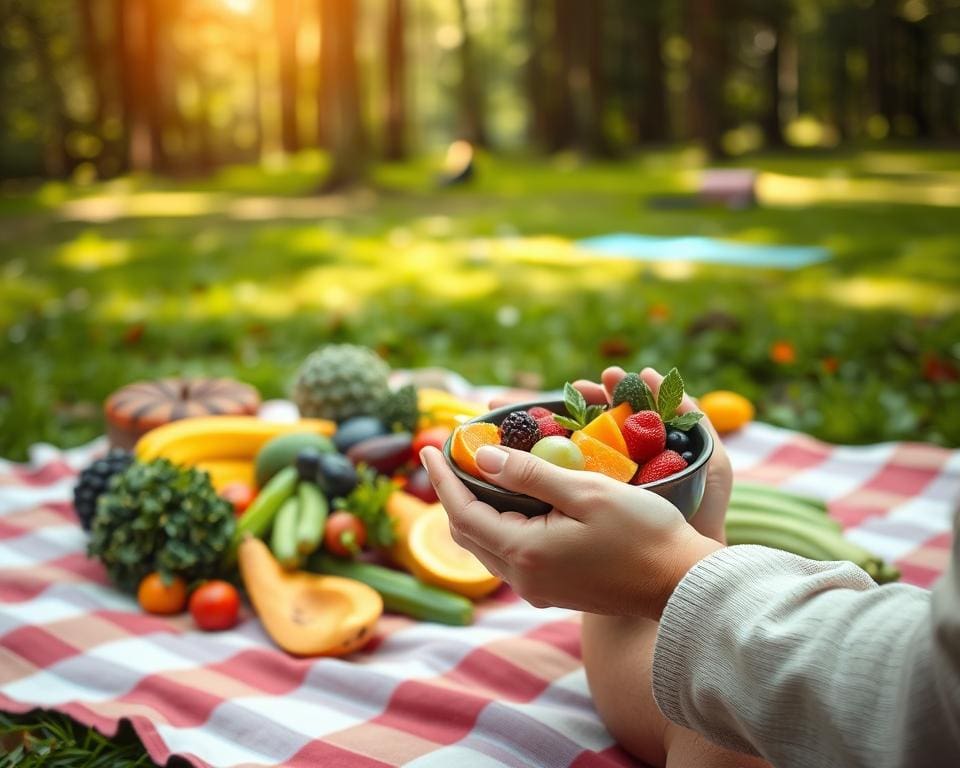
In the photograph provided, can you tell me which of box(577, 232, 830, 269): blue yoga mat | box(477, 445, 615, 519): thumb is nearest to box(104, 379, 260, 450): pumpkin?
box(477, 445, 615, 519): thumb

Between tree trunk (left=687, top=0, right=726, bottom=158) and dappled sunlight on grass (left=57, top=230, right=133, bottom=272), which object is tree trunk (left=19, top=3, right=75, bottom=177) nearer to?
dappled sunlight on grass (left=57, top=230, right=133, bottom=272)

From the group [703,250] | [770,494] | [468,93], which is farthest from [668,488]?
[468,93]

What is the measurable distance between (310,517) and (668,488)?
1.36 m

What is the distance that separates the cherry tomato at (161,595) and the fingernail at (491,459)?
1.39m

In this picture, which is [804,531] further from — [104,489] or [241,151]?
[241,151]

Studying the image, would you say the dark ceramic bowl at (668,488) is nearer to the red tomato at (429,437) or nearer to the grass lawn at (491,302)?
the red tomato at (429,437)

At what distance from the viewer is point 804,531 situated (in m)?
2.41

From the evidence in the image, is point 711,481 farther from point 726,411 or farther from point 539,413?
point 726,411

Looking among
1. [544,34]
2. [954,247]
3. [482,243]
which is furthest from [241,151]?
[954,247]

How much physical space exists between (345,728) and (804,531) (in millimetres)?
1187

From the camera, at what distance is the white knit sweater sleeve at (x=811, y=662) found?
108 centimetres

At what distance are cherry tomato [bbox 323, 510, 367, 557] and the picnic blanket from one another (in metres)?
0.23

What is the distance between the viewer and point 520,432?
5.40 ft

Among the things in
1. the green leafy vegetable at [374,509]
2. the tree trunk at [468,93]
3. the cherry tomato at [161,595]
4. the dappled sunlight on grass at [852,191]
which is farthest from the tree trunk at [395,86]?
the cherry tomato at [161,595]
